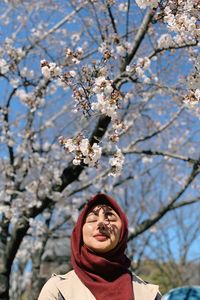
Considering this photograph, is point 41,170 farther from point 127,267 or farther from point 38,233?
point 127,267

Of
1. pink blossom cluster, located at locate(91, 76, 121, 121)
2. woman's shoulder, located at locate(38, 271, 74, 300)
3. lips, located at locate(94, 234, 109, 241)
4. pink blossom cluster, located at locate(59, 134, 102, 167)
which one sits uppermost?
pink blossom cluster, located at locate(91, 76, 121, 121)

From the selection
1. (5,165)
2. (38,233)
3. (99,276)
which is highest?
(5,165)

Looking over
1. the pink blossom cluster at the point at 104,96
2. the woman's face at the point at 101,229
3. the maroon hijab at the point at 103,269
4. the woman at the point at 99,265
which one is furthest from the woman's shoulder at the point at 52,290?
the pink blossom cluster at the point at 104,96

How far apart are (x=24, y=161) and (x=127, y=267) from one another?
4.16 m

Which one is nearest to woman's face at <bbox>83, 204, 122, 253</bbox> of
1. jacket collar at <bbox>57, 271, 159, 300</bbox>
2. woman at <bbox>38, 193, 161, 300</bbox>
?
woman at <bbox>38, 193, 161, 300</bbox>

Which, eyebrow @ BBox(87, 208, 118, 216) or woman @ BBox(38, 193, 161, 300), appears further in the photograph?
eyebrow @ BBox(87, 208, 118, 216)

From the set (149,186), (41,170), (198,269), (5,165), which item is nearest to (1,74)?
(5,165)

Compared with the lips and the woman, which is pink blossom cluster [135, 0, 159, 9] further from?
the lips

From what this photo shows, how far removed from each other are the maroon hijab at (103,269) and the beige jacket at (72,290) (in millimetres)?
33

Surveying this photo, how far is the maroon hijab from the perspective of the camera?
2248mm

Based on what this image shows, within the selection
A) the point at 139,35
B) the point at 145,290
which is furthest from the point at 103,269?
the point at 139,35

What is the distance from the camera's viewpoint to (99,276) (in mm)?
2307

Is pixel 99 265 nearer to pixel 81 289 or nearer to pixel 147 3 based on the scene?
pixel 81 289

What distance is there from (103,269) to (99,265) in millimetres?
33
